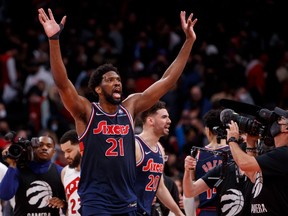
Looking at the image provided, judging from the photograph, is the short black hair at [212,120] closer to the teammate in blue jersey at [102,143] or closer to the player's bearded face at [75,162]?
the player's bearded face at [75,162]

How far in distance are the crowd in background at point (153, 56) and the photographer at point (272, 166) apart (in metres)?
6.35

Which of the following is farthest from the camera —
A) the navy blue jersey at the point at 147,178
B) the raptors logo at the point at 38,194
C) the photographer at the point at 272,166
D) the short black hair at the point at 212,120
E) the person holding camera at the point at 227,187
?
the short black hair at the point at 212,120

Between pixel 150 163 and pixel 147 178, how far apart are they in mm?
170

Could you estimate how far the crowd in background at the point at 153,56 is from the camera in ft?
54.8

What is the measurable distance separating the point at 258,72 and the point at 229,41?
63.2 inches

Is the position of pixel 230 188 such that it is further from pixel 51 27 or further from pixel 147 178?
pixel 51 27

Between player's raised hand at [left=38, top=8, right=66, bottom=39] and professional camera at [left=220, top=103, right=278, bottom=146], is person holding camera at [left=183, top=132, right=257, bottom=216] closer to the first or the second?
professional camera at [left=220, top=103, right=278, bottom=146]

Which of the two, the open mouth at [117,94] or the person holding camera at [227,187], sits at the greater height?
the open mouth at [117,94]

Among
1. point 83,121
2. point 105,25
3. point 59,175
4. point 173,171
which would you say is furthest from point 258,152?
point 105,25

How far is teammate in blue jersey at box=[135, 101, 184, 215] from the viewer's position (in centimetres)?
950

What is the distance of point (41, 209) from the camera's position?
10.0 metres

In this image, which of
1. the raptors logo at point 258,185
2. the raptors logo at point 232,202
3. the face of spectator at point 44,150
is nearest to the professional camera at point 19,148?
the face of spectator at point 44,150

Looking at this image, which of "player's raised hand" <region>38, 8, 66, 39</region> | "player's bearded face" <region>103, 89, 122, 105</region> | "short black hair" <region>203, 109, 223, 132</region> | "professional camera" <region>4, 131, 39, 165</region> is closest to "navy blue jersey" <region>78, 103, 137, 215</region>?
"player's bearded face" <region>103, 89, 122, 105</region>

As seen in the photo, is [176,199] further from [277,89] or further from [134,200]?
[277,89]
